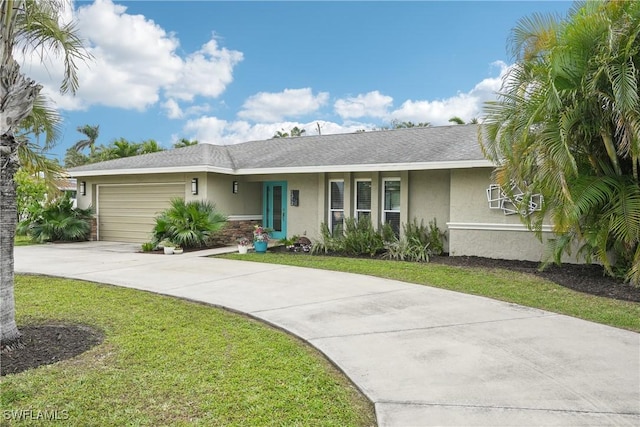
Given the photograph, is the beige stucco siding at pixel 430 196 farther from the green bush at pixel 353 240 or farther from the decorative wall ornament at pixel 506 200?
the decorative wall ornament at pixel 506 200

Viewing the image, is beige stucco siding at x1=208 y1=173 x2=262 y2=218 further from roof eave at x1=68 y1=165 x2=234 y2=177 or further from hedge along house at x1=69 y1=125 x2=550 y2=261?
roof eave at x1=68 y1=165 x2=234 y2=177

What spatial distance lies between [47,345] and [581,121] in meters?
8.49

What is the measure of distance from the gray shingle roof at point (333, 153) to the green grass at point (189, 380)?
7794 millimetres

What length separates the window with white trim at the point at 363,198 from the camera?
1355 centimetres

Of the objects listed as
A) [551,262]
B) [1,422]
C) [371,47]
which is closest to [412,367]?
[1,422]

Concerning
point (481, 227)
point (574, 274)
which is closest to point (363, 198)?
point (481, 227)

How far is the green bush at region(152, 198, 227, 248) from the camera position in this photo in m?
13.1

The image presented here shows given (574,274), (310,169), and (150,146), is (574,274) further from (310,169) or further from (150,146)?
(150,146)

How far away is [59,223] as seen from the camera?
50.7ft

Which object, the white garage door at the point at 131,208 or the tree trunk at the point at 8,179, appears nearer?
the tree trunk at the point at 8,179

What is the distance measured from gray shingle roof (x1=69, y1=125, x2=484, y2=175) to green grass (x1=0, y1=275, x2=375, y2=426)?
25.6 feet

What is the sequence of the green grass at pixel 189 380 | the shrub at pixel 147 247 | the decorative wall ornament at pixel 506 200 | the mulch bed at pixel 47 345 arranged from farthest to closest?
the shrub at pixel 147 247, the decorative wall ornament at pixel 506 200, the mulch bed at pixel 47 345, the green grass at pixel 189 380

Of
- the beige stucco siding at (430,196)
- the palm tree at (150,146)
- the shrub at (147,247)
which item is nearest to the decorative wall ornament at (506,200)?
the beige stucco siding at (430,196)

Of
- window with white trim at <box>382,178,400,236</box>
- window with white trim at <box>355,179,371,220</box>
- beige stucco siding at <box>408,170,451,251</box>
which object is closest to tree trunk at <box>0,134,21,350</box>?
window with white trim at <box>355,179,371,220</box>
